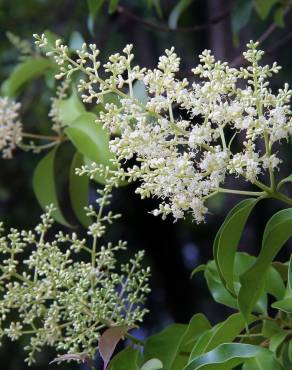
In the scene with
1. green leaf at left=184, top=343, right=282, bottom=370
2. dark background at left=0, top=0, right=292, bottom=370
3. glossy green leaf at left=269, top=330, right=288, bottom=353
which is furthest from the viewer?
dark background at left=0, top=0, right=292, bottom=370

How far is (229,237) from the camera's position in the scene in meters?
1.01

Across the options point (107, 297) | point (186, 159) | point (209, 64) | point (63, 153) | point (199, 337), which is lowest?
point (199, 337)

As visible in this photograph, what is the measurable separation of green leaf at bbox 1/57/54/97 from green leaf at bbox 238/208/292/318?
1144mm

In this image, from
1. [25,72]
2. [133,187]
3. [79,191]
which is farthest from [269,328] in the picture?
[133,187]

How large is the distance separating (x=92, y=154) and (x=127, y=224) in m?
1.98

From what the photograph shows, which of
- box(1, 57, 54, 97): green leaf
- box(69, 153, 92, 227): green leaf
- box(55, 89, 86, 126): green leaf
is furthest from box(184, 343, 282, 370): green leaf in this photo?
box(1, 57, 54, 97): green leaf

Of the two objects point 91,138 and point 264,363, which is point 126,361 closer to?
point 264,363

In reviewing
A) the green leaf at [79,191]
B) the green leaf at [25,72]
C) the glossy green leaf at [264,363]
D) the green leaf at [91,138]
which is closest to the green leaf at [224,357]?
the glossy green leaf at [264,363]

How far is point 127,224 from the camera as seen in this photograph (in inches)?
131

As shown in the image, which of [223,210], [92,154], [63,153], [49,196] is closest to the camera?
[92,154]

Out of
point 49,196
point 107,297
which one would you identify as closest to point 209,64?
point 107,297

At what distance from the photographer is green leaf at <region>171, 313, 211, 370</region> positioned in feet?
3.60

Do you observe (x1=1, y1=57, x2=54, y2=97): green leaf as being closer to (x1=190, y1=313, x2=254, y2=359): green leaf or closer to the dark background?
the dark background

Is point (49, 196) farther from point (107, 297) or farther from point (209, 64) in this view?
point (209, 64)
